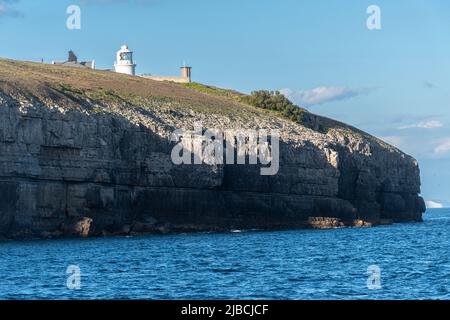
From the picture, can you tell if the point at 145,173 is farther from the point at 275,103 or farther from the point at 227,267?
the point at 275,103

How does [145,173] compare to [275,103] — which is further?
[275,103]

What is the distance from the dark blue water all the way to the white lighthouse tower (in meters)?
62.8

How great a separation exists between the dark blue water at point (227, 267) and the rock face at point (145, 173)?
14.8ft

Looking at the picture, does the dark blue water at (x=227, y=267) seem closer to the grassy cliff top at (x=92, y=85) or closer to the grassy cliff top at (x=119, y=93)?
the grassy cliff top at (x=119, y=93)

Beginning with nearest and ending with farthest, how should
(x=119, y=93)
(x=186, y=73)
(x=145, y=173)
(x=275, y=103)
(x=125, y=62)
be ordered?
(x=145, y=173), (x=119, y=93), (x=275, y=103), (x=125, y=62), (x=186, y=73)

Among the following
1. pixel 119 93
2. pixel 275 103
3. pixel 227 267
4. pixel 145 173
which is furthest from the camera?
pixel 275 103

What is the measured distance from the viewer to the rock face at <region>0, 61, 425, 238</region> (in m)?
69.1

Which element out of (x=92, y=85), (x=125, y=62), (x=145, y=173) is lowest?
(x=145, y=173)

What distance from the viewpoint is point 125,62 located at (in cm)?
13188

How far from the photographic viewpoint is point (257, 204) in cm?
8519

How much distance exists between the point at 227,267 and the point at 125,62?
88369 millimetres

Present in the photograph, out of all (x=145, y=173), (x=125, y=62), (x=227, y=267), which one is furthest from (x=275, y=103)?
(x=227, y=267)
